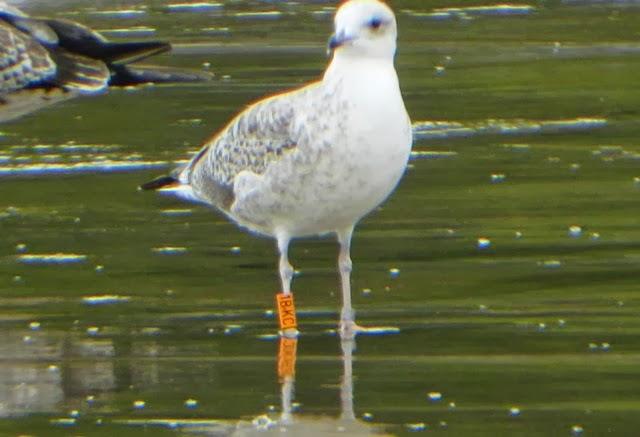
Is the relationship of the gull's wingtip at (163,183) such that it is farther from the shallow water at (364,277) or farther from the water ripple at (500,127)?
the water ripple at (500,127)

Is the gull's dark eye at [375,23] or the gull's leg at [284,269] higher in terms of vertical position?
the gull's dark eye at [375,23]

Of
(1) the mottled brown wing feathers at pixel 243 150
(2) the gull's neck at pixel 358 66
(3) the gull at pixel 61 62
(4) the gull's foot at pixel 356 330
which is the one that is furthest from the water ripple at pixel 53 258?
(3) the gull at pixel 61 62

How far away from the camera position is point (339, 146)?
850cm

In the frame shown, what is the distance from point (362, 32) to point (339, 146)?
50 centimetres

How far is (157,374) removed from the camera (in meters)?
7.90

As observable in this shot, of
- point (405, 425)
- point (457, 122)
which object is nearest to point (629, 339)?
point (405, 425)

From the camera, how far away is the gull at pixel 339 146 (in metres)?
8.45

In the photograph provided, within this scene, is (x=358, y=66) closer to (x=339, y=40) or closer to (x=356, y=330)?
(x=339, y=40)

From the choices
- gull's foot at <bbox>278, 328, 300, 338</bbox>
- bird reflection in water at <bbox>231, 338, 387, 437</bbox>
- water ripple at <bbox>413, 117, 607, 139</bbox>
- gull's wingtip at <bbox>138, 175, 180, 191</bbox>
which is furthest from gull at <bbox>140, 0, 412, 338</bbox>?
water ripple at <bbox>413, 117, 607, 139</bbox>

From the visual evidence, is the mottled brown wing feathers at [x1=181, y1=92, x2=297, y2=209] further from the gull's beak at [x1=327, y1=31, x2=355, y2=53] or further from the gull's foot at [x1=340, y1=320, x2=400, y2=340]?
the gull's foot at [x1=340, y1=320, x2=400, y2=340]

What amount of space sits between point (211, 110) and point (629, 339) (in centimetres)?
723

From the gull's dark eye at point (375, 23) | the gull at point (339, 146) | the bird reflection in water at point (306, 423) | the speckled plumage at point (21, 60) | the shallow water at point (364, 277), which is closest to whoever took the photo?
the bird reflection in water at point (306, 423)

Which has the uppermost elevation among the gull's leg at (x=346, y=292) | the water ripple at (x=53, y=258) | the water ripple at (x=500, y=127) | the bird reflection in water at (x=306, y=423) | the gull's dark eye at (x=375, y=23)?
the water ripple at (x=500, y=127)

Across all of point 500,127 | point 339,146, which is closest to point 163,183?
point 339,146
